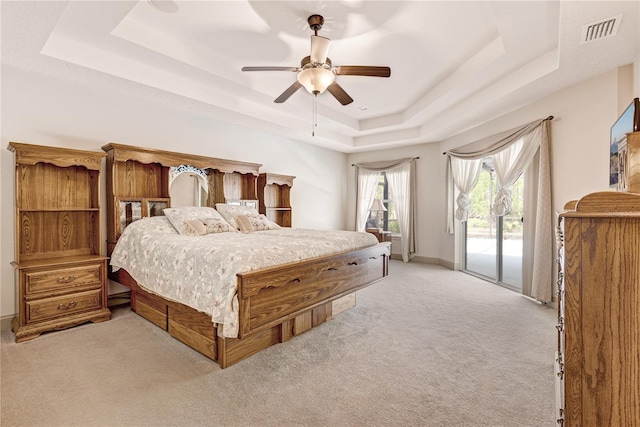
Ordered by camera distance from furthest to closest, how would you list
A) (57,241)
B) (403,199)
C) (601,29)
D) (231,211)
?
(403,199) → (231,211) → (57,241) → (601,29)

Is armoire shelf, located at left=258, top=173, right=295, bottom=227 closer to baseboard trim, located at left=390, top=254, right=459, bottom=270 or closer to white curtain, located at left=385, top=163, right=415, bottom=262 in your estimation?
white curtain, located at left=385, top=163, right=415, bottom=262

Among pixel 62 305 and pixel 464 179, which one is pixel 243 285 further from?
pixel 464 179

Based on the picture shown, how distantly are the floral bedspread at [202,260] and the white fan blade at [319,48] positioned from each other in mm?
1627

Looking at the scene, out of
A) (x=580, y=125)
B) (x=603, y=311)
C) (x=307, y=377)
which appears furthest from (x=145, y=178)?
(x=580, y=125)

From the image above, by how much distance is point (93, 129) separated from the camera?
3371 mm

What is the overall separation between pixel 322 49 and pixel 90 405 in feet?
9.76

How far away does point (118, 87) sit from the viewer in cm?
332

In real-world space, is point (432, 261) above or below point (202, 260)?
below

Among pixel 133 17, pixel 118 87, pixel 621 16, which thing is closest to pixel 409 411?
pixel 621 16

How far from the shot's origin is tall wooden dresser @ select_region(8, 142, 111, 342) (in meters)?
2.64

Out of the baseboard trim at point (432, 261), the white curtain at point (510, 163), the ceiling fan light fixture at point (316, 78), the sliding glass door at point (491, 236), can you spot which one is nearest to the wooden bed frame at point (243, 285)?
the ceiling fan light fixture at point (316, 78)

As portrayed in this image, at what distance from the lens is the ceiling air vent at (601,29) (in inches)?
82.4

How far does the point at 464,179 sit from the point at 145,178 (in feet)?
16.4

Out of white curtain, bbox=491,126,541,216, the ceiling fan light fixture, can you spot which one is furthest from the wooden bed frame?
white curtain, bbox=491,126,541,216
